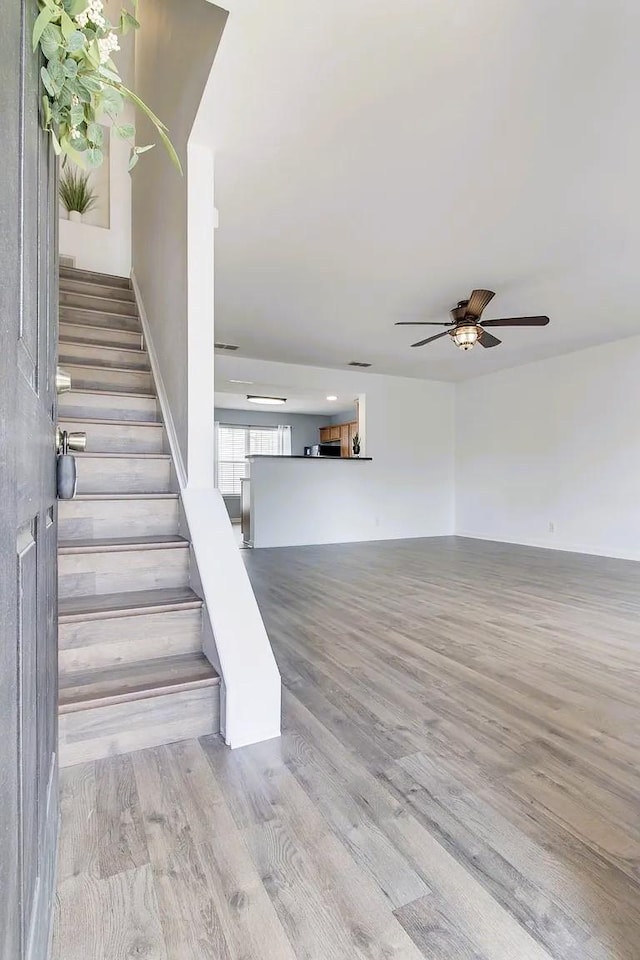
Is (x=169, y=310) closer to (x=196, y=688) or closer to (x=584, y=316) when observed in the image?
(x=196, y=688)

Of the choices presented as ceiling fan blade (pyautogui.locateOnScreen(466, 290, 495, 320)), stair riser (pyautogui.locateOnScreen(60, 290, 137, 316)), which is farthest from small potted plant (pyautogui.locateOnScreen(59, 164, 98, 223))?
ceiling fan blade (pyautogui.locateOnScreen(466, 290, 495, 320))

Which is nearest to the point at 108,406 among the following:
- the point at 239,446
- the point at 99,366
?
the point at 99,366

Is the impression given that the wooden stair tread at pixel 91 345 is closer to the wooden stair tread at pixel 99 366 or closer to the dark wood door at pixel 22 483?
the wooden stair tread at pixel 99 366

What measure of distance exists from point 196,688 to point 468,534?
650cm

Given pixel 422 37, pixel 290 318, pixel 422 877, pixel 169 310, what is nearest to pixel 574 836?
pixel 422 877

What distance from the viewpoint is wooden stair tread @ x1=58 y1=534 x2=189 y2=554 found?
199cm

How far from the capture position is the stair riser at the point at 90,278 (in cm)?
396

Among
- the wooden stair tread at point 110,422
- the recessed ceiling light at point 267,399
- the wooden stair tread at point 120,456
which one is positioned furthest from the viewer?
→ the recessed ceiling light at point 267,399

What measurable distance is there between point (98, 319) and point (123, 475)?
1.77 meters

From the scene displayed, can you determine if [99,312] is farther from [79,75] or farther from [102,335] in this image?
[79,75]

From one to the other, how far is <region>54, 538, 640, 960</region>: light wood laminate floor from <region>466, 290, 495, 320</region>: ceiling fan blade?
261cm

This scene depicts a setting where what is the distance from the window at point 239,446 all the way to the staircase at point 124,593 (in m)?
7.04

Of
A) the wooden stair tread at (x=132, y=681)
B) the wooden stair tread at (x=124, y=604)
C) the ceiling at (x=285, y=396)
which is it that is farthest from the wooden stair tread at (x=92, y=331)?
the ceiling at (x=285, y=396)

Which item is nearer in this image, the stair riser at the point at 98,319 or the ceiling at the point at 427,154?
the ceiling at the point at 427,154
